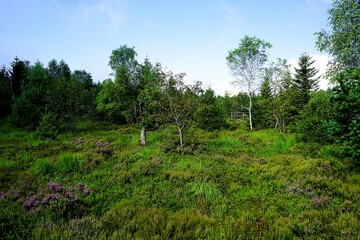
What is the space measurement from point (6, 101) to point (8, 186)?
35.4 meters

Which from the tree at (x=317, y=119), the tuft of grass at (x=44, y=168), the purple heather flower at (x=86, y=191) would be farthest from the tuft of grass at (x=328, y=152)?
the tuft of grass at (x=44, y=168)

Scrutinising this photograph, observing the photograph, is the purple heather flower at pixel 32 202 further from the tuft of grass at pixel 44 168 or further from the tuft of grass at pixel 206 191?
the tuft of grass at pixel 206 191

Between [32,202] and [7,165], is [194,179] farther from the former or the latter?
[7,165]

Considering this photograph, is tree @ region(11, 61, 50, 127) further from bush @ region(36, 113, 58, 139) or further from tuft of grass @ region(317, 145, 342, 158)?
tuft of grass @ region(317, 145, 342, 158)

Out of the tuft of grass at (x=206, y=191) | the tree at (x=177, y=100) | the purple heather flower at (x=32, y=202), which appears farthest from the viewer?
the tree at (x=177, y=100)

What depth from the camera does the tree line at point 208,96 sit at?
8.10m

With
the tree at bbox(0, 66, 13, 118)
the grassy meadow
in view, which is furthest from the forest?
the tree at bbox(0, 66, 13, 118)

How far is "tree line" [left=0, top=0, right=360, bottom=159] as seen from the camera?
8.10 metres

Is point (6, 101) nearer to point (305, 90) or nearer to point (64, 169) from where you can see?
point (64, 169)

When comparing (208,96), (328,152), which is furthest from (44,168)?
(208,96)

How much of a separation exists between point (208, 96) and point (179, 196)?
54.2ft

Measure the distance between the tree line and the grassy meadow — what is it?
1857 millimetres

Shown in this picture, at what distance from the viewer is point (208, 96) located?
22.2 metres

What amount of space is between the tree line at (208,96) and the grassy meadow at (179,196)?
1857mm
